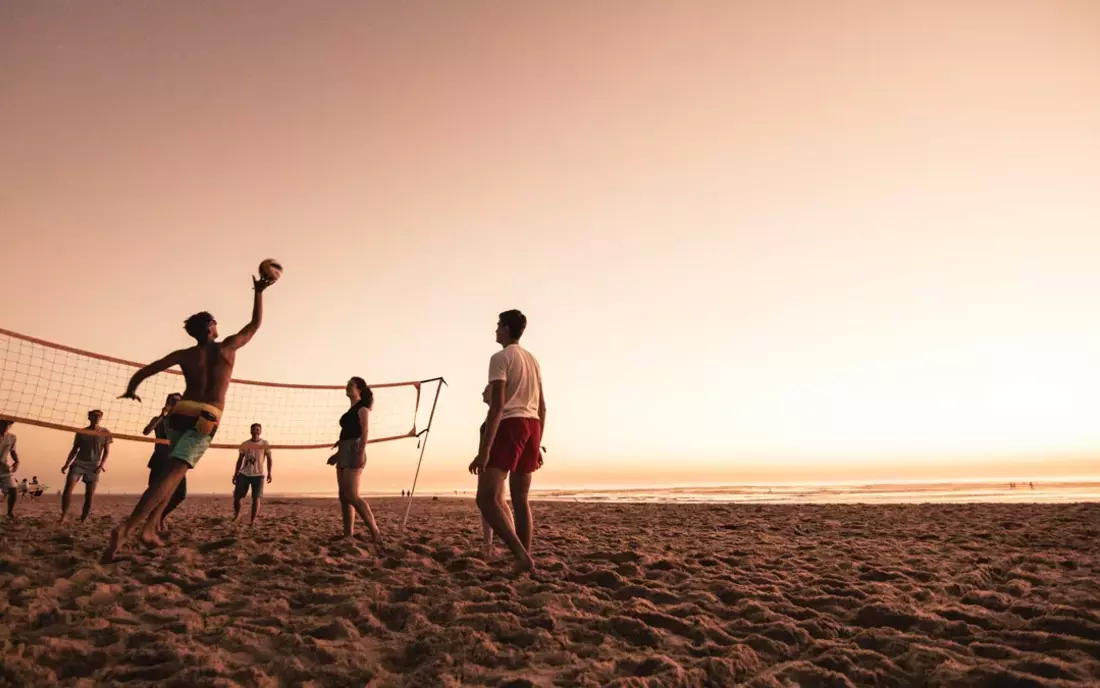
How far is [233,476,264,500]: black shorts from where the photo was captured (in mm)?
8055

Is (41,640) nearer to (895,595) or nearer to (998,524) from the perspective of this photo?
(895,595)

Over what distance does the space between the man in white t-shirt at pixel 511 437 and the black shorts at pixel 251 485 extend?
17.2ft

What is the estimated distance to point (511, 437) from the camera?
4125mm

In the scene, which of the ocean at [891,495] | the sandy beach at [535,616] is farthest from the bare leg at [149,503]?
the ocean at [891,495]

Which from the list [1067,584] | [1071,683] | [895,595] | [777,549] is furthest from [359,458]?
[1067,584]

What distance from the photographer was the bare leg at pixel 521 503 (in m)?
4.26

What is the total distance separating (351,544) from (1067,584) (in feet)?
18.0

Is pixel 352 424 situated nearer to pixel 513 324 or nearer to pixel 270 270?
pixel 270 270

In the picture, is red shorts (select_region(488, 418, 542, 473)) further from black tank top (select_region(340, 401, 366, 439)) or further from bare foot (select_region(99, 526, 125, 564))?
bare foot (select_region(99, 526, 125, 564))

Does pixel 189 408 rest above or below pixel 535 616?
above

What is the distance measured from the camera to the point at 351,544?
5.38m

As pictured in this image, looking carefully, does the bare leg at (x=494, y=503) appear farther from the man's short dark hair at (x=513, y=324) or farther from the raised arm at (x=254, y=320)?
the raised arm at (x=254, y=320)

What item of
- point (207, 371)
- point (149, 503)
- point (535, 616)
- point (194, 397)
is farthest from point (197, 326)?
point (535, 616)

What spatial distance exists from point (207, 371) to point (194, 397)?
215 millimetres
